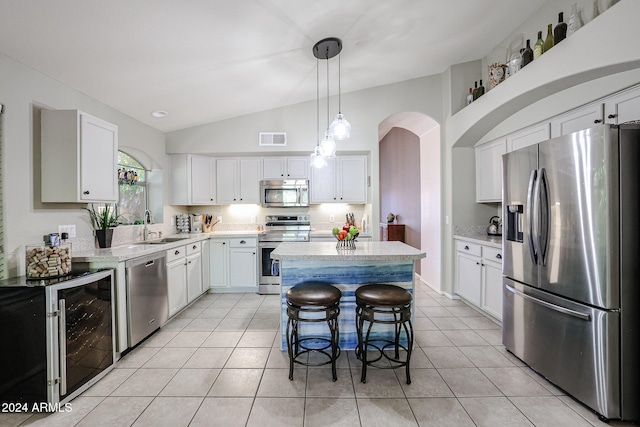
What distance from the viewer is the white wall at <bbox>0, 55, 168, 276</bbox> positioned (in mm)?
2109

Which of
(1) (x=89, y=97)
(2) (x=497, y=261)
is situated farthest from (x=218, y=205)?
(2) (x=497, y=261)

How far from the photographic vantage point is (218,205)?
15.8 ft

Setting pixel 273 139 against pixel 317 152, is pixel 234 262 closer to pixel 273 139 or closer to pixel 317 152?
pixel 273 139

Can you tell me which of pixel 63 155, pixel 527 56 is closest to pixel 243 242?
pixel 63 155

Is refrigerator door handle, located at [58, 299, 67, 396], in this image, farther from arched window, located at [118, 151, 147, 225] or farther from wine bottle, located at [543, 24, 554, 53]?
wine bottle, located at [543, 24, 554, 53]

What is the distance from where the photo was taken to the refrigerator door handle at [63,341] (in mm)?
1854

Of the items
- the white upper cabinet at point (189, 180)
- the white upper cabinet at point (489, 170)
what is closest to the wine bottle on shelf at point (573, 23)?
the white upper cabinet at point (489, 170)

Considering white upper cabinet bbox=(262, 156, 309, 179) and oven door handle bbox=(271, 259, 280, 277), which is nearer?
oven door handle bbox=(271, 259, 280, 277)

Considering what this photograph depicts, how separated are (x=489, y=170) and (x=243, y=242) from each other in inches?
143

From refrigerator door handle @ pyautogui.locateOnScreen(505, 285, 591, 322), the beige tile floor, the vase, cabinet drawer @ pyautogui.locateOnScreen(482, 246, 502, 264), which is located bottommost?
the beige tile floor

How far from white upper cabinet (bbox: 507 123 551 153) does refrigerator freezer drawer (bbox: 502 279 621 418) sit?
1616mm

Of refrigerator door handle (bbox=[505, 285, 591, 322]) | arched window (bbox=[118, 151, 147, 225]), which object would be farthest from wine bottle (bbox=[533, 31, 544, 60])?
arched window (bbox=[118, 151, 147, 225])

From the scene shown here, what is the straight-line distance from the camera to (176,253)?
3350 millimetres

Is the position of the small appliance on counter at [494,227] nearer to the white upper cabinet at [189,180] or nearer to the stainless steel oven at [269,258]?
the stainless steel oven at [269,258]
